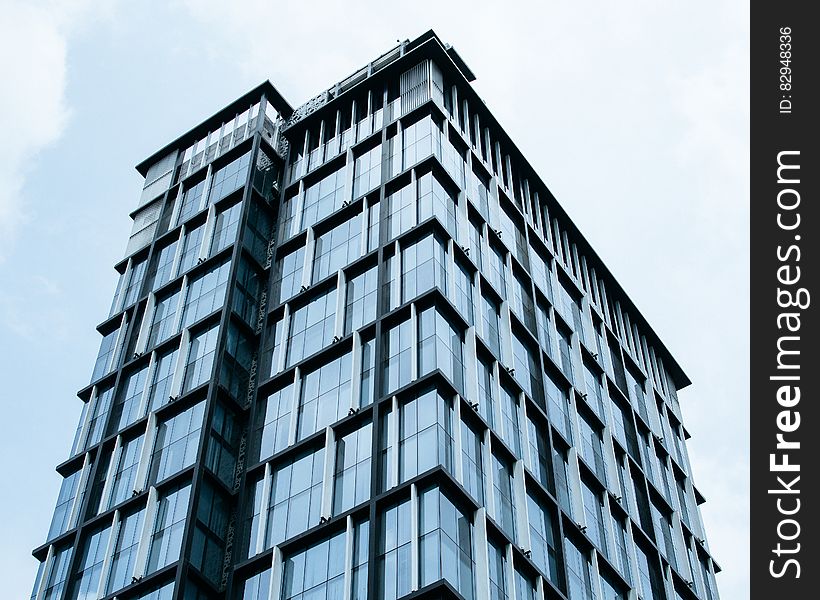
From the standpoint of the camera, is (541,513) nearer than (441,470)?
No

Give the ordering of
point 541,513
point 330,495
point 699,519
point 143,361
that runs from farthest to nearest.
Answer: point 699,519, point 143,361, point 541,513, point 330,495

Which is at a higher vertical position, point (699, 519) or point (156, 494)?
point (699, 519)

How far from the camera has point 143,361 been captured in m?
72.4

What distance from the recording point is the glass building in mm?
54750

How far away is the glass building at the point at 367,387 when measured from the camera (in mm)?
54750

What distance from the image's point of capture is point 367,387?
59469 mm

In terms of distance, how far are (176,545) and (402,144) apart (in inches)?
1182

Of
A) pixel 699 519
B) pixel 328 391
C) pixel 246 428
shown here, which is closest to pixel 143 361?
pixel 246 428

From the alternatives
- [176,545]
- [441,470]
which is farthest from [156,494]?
[441,470]

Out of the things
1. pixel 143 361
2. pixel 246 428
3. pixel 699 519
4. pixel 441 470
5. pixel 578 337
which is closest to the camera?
pixel 441 470

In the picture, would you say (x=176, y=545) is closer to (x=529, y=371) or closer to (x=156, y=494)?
(x=156, y=494)

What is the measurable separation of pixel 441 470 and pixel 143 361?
28.1 meters
